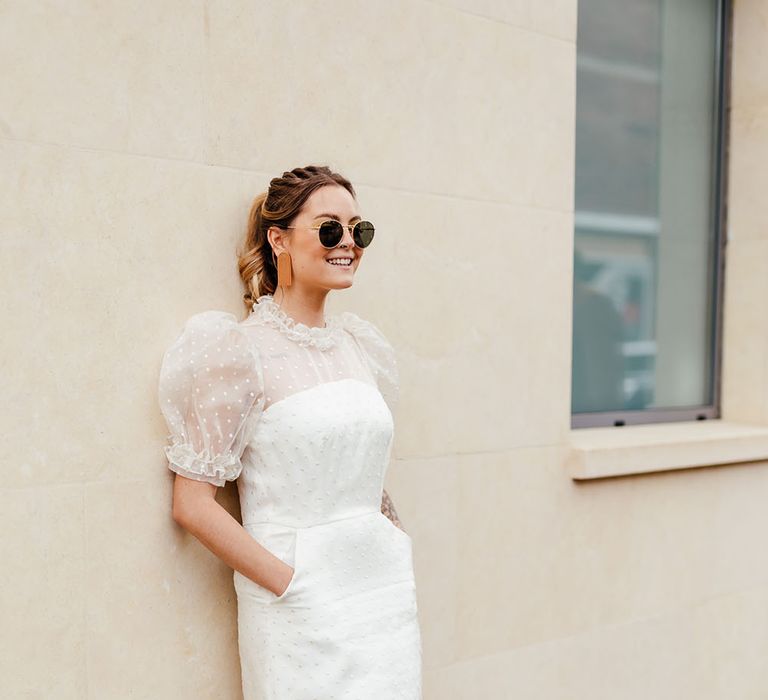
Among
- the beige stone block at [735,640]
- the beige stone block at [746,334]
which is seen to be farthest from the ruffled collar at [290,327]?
the beige stone block at [746,334]

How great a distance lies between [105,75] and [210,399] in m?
0.85

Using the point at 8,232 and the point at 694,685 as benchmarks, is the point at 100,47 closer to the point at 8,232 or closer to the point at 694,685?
the point at 8,232

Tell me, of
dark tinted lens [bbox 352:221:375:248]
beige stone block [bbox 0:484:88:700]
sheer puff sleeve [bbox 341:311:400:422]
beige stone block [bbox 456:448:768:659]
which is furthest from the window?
beige stone block [bbox 0:484:88:700]

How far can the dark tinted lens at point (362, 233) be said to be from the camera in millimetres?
2420

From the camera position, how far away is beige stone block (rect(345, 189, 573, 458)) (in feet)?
9.63

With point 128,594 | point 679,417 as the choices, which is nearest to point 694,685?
point 679,417

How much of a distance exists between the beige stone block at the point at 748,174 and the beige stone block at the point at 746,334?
6 cm

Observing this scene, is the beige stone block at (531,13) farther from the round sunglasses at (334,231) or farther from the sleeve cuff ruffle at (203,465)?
the sleeve cuff ruffle at (203,465)

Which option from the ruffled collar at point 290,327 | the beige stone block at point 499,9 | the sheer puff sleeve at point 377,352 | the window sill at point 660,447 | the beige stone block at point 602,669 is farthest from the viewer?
the window sill at point 660,447

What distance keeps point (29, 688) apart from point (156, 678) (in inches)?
12.9

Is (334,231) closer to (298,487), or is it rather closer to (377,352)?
(377,352)

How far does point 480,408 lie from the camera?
318 cm

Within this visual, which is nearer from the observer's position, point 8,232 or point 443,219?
point 8,232

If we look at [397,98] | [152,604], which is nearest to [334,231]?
[397,98]
